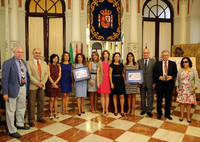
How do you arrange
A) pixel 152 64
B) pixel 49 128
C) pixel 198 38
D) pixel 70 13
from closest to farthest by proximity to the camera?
pixel 49 128 < pixel 152 64 < pixel 70 13 < pixel 198 38

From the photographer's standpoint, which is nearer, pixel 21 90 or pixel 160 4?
pixel 21 90

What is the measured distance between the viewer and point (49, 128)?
333 cm

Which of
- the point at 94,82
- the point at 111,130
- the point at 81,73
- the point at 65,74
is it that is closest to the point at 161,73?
the point at 94,82

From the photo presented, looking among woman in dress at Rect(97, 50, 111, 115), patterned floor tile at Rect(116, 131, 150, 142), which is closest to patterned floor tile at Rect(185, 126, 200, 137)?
patterned floor tile at Rect(116, 131, 150, 142)

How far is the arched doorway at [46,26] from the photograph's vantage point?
8.15 meters

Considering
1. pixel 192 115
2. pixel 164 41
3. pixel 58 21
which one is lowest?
pixel 192 115

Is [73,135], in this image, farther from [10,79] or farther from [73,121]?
[10,79]

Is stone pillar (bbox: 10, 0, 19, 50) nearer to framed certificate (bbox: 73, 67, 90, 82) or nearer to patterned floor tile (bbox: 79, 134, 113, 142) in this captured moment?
framed certificate (bbox: 73, 67, 90, 82)

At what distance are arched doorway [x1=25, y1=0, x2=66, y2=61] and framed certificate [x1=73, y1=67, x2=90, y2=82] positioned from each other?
466 cm

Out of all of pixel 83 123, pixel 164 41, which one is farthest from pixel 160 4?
pixel 83 123

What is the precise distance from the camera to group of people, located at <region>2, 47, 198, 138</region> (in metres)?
3.14

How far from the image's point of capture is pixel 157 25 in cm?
904

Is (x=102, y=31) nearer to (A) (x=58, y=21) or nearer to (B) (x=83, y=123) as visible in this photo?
(A) (x=58, y=21)

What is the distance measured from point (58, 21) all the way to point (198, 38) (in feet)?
22.5
